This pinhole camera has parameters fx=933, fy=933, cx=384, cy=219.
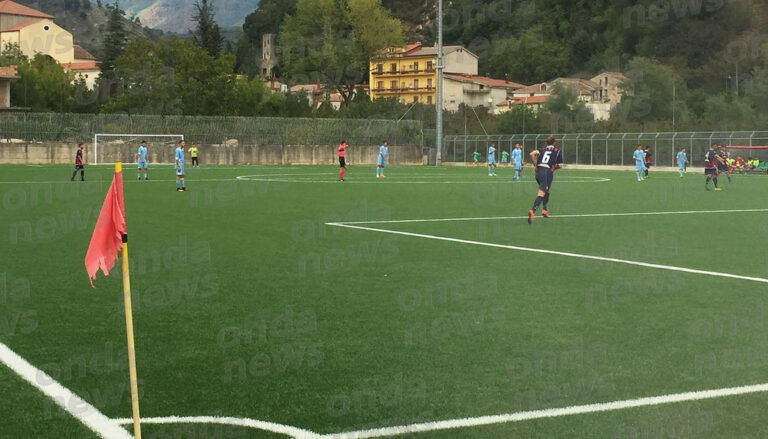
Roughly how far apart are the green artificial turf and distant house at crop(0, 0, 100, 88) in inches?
5182

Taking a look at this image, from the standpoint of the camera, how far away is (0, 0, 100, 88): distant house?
465ft

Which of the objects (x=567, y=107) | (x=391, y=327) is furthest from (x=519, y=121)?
(x=391, y=327)

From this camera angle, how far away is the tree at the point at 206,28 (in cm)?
11669

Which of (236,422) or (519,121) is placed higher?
(519,121)

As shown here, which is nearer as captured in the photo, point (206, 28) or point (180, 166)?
point (180, 166)

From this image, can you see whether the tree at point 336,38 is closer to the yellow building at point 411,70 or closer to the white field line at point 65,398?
the yellow building at point 411,70

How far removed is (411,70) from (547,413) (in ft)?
393

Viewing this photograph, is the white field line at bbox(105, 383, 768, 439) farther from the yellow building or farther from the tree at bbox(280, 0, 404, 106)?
the yellow building

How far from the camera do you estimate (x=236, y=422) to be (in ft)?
17.8

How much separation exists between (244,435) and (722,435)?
105 inches

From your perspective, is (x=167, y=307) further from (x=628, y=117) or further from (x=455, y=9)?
(x=455, y=9)

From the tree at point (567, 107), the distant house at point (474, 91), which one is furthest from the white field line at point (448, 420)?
the distant house at point (474, 91)

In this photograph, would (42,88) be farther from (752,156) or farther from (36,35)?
(752,156)

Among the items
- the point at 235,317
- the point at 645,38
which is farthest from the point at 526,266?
the point at 645,38
